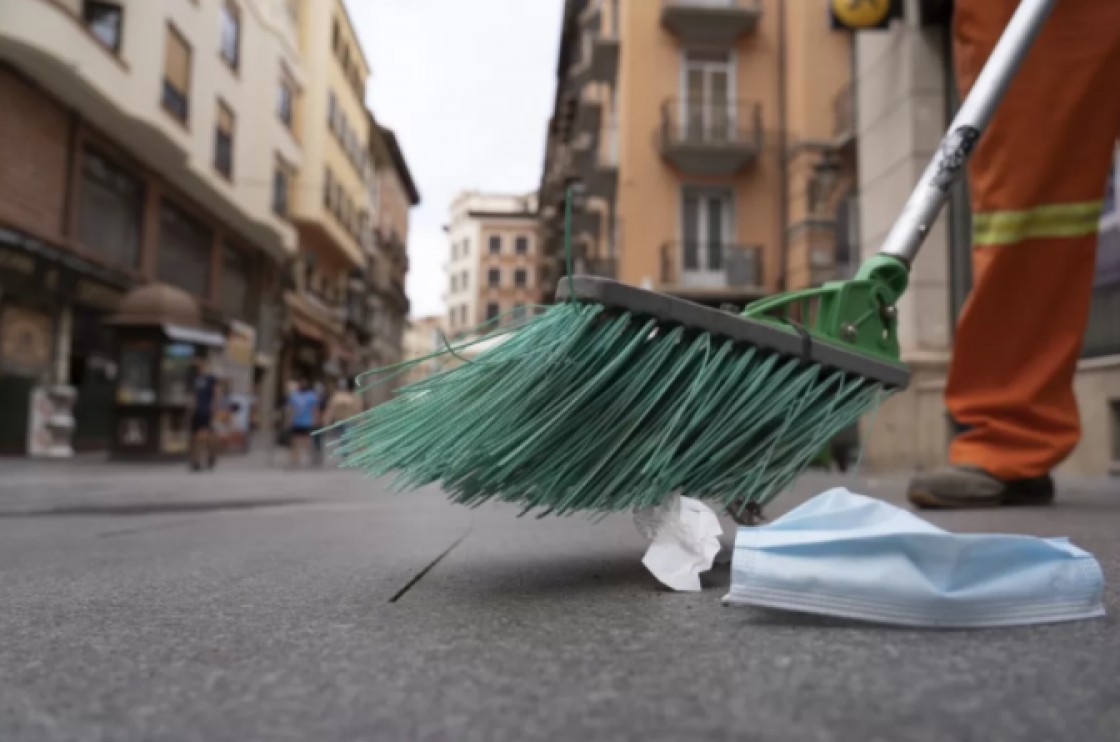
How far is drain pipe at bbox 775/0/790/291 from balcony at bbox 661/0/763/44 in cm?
61

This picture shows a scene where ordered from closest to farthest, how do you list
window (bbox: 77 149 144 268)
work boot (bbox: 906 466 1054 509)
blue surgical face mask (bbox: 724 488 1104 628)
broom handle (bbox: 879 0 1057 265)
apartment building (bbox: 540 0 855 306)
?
blue surgical face mask (bbox: 724 488 1104 628) < broom handle (bbox: 879 0 1057 265) < work boot (bbox: 906 466 1054 509) < window (bbox: 77 149 144 268) < apartment building (bbox: 540 0 855 306)

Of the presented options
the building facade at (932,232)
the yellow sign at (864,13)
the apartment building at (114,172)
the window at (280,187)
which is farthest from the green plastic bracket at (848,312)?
the window at (280,187)

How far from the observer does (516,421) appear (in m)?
1.33

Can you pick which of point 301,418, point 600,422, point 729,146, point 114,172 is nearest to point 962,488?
point 600,422

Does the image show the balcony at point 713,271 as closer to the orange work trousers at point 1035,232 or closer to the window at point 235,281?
the window at point 235,281

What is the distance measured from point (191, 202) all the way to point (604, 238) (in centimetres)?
990

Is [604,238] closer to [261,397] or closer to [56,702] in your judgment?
[261,397]

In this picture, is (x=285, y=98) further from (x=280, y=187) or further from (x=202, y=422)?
(x=202, y=422)

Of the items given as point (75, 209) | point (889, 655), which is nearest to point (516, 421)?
point (889, 655)

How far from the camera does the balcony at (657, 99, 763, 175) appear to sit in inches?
693

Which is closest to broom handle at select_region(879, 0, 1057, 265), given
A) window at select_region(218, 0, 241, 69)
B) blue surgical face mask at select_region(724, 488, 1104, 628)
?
blue surgical face mask at select_region(724, 488, 1104, 628)

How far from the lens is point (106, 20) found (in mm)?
13219

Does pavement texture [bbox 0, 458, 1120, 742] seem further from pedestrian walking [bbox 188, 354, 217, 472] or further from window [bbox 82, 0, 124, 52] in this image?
window [bbox 82, 0, 124, 52]

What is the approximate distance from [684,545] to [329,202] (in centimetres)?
2646
